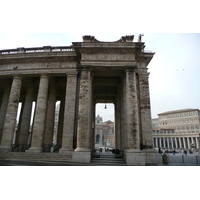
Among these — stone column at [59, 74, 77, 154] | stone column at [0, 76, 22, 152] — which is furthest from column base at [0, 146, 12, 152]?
stone column at [59, 74, 77, 154]

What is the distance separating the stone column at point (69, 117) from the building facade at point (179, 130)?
60.5 meters

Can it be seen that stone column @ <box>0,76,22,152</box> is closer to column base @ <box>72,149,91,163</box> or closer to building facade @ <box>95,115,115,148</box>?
column base @ <box>72,149,91,163</box>

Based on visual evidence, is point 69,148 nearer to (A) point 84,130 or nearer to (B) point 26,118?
(A) point 84,130

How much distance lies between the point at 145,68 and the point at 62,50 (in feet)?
31.7

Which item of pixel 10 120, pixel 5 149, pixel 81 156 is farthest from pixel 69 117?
pixel 5 149

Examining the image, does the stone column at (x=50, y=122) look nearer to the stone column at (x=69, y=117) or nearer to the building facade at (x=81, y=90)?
the building facade at (x=81, y=90)

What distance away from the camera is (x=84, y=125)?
40.2 ft

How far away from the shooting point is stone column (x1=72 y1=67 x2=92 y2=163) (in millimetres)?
11570

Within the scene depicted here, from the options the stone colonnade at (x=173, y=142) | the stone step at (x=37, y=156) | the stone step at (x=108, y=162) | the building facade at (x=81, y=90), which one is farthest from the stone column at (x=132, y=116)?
the stone colonnade at (x=173, y=142)

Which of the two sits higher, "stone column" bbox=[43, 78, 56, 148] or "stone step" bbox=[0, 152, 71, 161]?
"stone column" bbox=[43, 78, 56, 148]

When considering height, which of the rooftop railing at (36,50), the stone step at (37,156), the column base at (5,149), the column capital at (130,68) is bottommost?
the stone step at (37,156)

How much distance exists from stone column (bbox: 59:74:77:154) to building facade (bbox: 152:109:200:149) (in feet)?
198

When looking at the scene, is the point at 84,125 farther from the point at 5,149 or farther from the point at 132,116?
the point at 5,149

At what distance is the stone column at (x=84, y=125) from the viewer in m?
11.6
